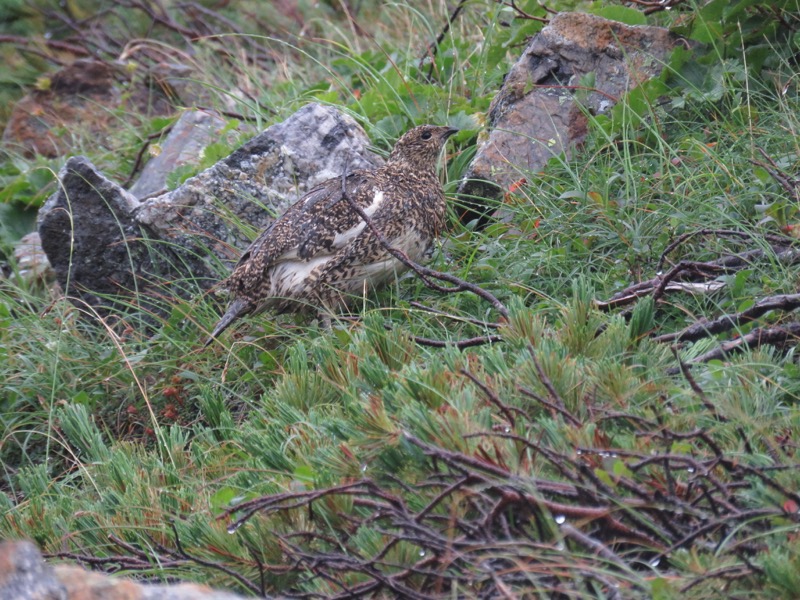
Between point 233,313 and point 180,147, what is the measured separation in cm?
220

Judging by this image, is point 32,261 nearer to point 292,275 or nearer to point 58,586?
point 292,275

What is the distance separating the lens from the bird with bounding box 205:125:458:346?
14.3ft

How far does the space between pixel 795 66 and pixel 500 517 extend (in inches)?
131

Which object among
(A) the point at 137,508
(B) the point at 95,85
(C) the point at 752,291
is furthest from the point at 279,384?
(B) the point at 95,85

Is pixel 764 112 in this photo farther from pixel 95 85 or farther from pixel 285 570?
pixel 95 85

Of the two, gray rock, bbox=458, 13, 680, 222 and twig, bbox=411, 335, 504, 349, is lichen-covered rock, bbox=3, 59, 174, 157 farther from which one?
twig, bbox=411, 335, 504, 349

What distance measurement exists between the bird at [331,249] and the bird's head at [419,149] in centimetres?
25

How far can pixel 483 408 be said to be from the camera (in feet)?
8.91

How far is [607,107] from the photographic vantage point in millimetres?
5055

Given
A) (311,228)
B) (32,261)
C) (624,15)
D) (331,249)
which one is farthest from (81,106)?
(624,15)

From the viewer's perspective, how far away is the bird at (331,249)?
4.35 meters

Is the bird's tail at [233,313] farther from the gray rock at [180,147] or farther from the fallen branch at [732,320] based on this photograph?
the fallen branch at [732,320]

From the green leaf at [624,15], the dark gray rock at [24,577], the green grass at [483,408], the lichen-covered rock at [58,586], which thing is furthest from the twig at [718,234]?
the dark gray rock at [24,577]

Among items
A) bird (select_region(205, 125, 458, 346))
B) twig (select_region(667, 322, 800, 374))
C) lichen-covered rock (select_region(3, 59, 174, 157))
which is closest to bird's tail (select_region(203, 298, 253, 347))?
bird (select_region(205, 125, 458, 346))
